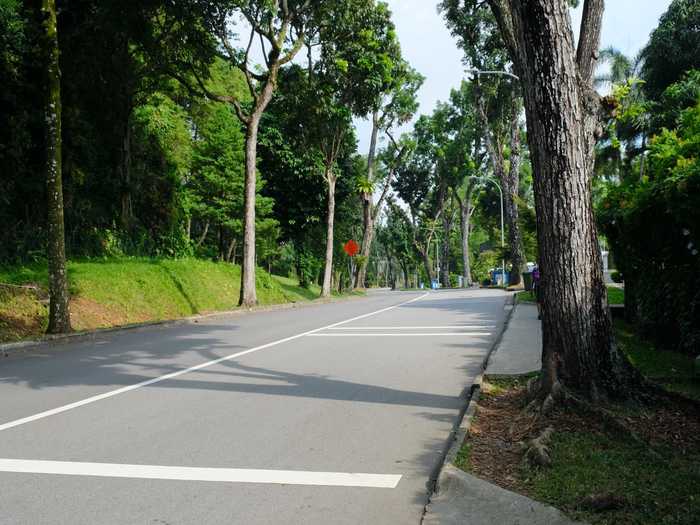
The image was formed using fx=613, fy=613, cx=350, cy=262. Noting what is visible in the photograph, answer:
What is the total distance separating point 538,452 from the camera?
432cm

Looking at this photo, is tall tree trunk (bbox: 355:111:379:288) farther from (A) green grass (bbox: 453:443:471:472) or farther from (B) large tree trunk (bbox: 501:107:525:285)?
(A) green grass (bbox: 453:443:471:472)

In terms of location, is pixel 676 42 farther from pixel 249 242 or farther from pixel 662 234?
pixel 662 234

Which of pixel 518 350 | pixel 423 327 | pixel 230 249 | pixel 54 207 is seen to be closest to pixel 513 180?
pixel 230 249

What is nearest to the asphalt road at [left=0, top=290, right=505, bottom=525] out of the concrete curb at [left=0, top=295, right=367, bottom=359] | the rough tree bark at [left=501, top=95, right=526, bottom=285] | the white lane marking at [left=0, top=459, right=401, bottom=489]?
the white lane marking at [left=0, top=459, right=401, bottom=489]

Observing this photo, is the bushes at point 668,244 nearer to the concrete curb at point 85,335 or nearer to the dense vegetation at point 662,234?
the dense vegetation at point 662,234

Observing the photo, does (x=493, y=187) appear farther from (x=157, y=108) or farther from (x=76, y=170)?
(x=76, y=170)

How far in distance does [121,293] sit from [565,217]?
15.2 m

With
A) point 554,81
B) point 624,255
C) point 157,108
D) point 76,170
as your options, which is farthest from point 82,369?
point 157,108

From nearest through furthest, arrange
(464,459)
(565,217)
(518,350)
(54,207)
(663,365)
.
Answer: (464,459)
(565,217)
(663,365)
(518,350)
(54,207)

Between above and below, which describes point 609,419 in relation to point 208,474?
above

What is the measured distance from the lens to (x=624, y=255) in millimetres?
11117

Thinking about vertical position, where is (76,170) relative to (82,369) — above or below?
above

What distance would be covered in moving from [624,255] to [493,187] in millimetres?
51462

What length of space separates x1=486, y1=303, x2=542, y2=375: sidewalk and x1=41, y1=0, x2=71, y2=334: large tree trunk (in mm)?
9261
